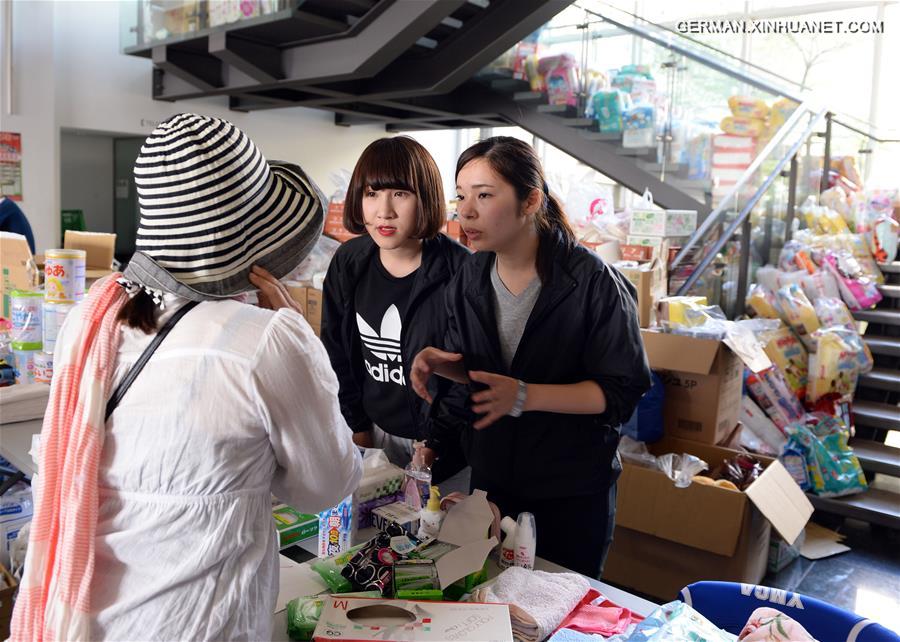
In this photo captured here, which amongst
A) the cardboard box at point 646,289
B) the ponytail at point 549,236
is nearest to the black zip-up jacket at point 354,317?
the ponytail at point 549,236

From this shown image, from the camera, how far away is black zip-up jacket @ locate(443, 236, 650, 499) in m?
1.69

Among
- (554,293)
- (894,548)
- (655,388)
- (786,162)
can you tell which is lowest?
(894,548)

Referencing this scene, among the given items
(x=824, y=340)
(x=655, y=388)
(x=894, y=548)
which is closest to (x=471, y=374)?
(x=655, y=388)

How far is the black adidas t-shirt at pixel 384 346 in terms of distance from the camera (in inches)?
81.3

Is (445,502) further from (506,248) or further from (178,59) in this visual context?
(178,59)

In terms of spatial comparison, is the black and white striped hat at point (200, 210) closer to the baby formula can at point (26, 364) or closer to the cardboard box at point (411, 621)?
the cardboard box at point (411, 621)

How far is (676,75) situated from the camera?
6160 millimetres

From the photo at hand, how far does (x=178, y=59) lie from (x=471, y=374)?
6.25 metres

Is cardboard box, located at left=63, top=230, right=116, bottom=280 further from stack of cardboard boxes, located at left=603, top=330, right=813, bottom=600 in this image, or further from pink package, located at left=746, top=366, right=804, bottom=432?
pink package, located at left=746, top=366, right=804, bottom=432

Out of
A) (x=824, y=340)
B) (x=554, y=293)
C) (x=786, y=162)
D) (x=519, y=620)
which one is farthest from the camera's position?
(x=786, y=162)

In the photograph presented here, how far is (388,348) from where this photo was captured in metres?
2.08

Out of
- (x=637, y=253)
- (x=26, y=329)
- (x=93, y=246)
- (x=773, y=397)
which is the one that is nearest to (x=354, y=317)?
(x=26, y=329)

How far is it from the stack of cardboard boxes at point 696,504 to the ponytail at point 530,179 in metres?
1.55

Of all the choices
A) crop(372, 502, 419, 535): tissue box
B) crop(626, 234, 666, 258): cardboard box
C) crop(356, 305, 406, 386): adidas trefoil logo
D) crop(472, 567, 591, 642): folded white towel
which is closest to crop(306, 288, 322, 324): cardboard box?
crop(626, 234, 666, 258): cardboard box
